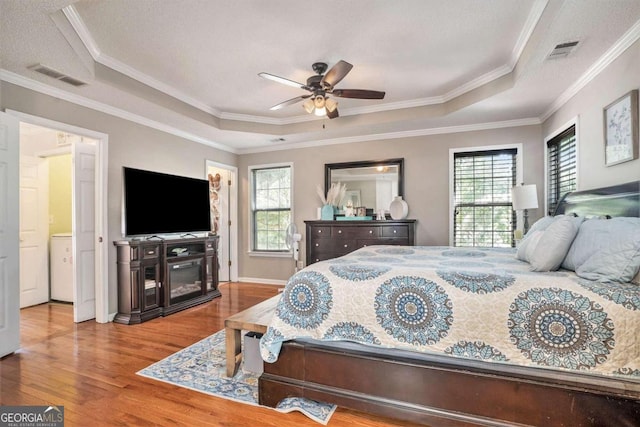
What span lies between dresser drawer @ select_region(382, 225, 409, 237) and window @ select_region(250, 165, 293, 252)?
6.02ft

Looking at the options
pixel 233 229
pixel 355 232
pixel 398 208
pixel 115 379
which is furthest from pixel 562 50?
pixel 233 229

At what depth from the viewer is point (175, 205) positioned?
437 centimetres

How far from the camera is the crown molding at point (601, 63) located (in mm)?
2279

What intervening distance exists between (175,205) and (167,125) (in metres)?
1.13

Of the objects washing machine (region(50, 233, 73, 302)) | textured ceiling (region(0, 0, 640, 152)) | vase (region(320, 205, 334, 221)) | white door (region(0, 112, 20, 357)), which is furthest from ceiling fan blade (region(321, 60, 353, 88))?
washing machine (region(50, 233, 73, 302))

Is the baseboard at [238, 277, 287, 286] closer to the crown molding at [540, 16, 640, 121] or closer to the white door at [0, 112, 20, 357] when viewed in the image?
the white door at [0, 112, 20, 357]

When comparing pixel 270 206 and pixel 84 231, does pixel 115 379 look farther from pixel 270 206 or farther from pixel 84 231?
pixel 270 206

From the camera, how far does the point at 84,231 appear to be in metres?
3.75

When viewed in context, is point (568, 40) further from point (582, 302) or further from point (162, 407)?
point (162, 407)

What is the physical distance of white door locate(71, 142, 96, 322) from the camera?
12.0 ft

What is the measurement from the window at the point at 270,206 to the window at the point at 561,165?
378 cm

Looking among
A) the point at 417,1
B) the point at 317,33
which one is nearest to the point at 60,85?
the point at 317,33

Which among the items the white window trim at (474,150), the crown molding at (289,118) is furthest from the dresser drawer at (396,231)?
the crown molding at (289,118)

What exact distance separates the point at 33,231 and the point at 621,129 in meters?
6.59
